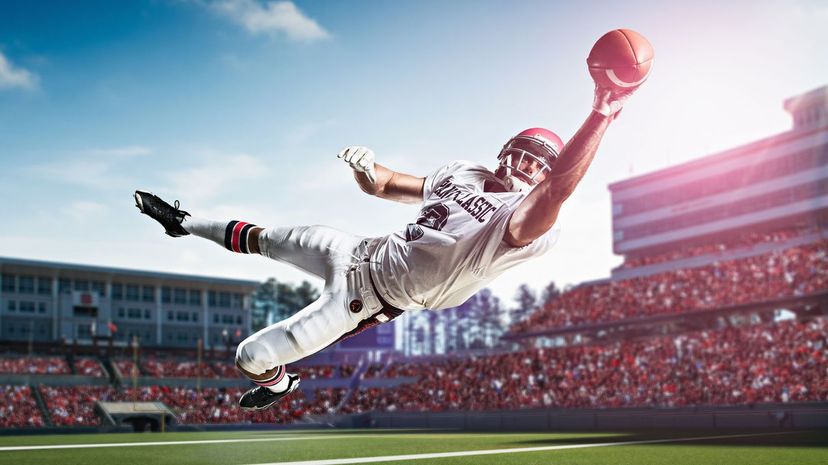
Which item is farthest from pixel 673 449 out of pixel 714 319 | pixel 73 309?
pixel 73 309

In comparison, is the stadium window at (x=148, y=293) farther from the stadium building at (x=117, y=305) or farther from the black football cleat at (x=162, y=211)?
the black football cleat at (x=162, y=211)

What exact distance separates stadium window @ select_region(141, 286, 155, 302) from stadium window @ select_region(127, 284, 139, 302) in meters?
0.49

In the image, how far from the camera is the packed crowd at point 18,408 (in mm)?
36281

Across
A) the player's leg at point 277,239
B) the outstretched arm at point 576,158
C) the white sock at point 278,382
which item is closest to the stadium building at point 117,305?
the player's leg at point 277,239

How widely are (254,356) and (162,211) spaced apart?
1.41m

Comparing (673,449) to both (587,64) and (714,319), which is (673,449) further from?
(714,319)

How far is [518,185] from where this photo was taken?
512 cm

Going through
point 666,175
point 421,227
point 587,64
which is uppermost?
point 666,175

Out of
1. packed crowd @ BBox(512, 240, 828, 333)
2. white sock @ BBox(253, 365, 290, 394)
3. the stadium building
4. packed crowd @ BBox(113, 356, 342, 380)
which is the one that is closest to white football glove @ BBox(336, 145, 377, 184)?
white sock @ BBox(253, 365, 290, 394)

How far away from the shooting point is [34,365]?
44562mm

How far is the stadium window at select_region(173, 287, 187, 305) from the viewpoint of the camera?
6425 centimetres

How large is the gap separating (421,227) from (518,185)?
725mm

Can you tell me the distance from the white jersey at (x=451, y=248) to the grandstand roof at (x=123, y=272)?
57.7 m

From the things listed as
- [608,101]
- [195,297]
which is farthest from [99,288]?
[608,101]
